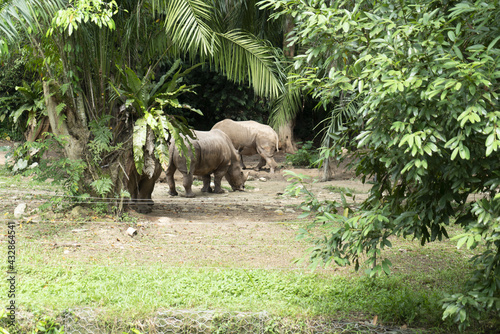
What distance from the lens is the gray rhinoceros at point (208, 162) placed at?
1041 centimetres

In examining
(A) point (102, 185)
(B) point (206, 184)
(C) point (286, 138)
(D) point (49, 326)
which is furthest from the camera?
(C) point (286, 138)

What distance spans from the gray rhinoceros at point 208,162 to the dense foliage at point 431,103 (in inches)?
261

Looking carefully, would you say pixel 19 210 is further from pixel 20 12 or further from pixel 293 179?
pixel 293 179

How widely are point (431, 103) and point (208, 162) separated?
789cm

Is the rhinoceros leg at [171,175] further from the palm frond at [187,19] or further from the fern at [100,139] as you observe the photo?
the palm frond at [187,19]

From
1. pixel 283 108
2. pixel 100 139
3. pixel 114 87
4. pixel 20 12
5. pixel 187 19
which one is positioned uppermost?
pixel 187 19

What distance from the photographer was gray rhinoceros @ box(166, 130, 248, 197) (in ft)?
34.2

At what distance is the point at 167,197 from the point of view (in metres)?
10.5

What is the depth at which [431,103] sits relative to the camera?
327cm

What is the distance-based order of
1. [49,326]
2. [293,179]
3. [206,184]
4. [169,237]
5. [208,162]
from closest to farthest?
1. [49,326]
2. [293,179]
3. [169,237]
4. [208,162]
5. [206,184]

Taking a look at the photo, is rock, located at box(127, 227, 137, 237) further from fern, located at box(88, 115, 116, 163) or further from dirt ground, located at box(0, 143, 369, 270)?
fern, located at box(88, 115, 116, 163)

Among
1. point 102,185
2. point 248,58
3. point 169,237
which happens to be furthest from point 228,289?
point 248,58

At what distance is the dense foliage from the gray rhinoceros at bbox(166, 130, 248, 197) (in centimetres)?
662

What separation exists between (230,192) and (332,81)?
8210 millimetres
